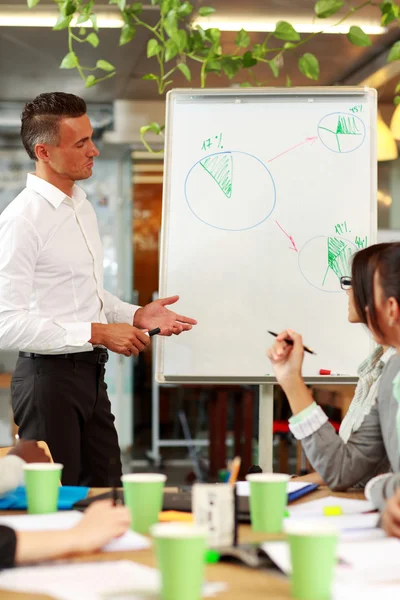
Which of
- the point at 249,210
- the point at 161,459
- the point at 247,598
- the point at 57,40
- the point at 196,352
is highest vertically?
the point at 57,40

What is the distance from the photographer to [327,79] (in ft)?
19.3

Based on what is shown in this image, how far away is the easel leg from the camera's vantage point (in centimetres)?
273

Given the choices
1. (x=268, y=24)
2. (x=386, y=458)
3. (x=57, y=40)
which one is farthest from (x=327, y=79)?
(x=386, y=458)

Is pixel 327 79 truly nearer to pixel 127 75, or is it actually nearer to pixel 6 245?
pixel 127 75

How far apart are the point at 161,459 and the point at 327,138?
4.02 m

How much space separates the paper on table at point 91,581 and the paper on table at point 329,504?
0.44 metres

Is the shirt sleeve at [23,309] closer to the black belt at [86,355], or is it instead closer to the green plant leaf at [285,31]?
the black belt at [86,355]

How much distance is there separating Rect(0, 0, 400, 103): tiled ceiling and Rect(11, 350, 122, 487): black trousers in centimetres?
260

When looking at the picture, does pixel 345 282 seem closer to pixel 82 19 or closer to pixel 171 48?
pixel 171 48

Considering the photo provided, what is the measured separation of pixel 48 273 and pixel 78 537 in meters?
1.52

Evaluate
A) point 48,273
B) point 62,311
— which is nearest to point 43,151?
point 48,273

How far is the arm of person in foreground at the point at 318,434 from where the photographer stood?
5.65 feet

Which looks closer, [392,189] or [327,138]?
[327,138]

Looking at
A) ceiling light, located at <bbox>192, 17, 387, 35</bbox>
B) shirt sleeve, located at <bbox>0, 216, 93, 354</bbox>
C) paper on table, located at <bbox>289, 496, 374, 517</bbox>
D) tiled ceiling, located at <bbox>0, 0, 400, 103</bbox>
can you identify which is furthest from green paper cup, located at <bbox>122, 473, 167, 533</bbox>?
ceiling light, located at <bbox>192, 17, 387, 35</bbox>
